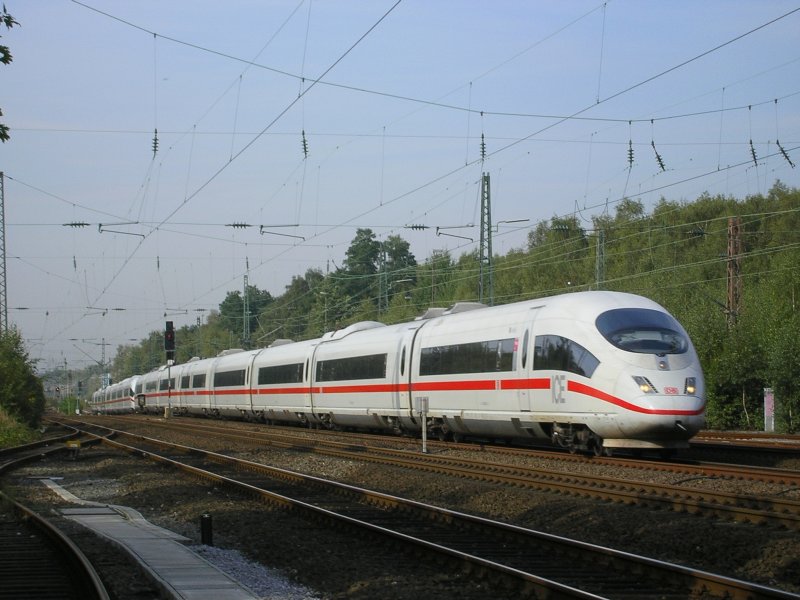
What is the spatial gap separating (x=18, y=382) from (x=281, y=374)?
35.0ft

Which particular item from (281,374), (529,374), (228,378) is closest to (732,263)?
(281,374)

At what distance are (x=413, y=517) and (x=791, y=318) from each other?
2268 cm

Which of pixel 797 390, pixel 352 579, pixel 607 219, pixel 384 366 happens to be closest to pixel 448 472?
pixel 352 579

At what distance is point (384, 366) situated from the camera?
28250 mm

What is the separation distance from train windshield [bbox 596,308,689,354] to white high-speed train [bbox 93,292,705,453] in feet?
0.08

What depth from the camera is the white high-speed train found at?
56.4ft

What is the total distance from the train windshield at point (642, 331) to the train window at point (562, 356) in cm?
57

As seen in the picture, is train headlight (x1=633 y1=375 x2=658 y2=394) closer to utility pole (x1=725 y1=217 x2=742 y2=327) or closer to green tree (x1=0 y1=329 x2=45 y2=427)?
utility pole (x1=725 y1=217 x2=742 y2=327)

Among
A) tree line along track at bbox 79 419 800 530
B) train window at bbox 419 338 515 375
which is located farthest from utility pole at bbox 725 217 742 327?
tree line along track at bbox 79 419 800 530

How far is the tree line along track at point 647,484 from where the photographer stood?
11.5 m

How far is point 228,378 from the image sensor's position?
159 feet

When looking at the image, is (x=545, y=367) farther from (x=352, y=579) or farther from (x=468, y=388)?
(x=352, y=579)

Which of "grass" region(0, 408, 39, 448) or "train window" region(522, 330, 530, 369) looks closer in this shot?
"train window" region(522, 330, 530, 369)

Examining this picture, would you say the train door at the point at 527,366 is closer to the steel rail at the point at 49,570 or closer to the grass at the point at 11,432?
the steel rail at the point at 49,570
